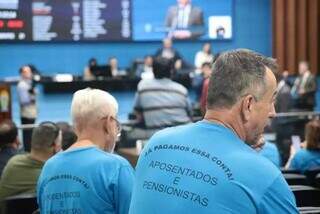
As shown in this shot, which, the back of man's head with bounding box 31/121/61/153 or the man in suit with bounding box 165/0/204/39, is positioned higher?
the man in suit with bounding box 165/0/204/39

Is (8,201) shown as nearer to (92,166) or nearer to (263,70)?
(92,166)

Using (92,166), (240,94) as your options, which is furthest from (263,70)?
(92,166)

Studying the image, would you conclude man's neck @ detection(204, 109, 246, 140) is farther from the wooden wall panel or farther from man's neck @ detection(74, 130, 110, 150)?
the wooden wall panel

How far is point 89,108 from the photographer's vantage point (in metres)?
2.56

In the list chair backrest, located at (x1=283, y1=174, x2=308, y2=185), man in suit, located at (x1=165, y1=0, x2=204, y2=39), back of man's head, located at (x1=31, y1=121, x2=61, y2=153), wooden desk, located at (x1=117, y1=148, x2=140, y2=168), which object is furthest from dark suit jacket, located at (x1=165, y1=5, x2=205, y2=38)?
back of man's head, located at (x1=31, y1=121, x2=61, y2=153)

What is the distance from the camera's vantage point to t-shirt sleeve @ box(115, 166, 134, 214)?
235 cm

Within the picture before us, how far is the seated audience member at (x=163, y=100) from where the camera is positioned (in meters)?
5.52

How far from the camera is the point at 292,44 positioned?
1490 cm

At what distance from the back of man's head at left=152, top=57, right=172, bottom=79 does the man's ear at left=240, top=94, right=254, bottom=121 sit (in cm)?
383

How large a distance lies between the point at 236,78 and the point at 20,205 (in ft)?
6.36

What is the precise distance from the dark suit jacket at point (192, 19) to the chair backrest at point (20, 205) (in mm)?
11161

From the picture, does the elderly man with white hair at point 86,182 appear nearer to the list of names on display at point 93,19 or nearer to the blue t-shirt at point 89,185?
the blue t-shirt at point 89,185

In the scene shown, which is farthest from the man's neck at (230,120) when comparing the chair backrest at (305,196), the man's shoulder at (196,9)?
the man's shoulder at (196,9)

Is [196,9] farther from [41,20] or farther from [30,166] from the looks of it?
[30,166]
